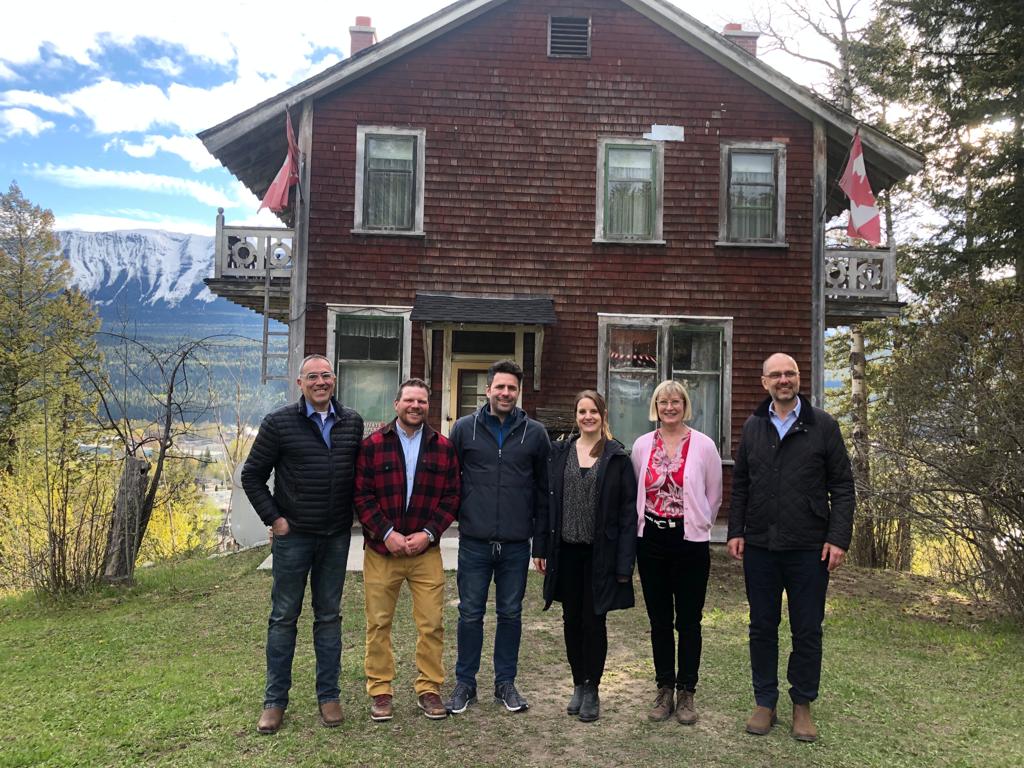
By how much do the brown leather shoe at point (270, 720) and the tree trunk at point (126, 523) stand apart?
478 cm

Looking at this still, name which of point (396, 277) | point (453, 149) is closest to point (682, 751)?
point (396, 277)

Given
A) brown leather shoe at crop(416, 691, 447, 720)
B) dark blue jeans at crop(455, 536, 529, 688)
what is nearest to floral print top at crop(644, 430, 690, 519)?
dark blue jeans at crop(455, 536, 529, 688)

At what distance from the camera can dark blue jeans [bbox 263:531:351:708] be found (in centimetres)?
427

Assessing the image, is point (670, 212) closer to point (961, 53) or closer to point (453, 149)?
point (453, 149)

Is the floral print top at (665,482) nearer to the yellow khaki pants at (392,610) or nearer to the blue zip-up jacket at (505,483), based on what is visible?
Result: the blue zip-up jacket at (505,483)

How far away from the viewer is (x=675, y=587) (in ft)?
14.2

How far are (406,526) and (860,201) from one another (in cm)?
853

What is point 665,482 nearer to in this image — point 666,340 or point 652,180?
point 666,340

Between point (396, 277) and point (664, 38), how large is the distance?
522cm

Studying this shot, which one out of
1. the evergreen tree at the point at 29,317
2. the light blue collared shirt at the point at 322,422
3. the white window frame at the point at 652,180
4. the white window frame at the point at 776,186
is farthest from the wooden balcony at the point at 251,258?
the evergreen tree at the point at 29,317

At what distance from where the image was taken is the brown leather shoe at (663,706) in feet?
14.6

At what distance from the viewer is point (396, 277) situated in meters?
11.0

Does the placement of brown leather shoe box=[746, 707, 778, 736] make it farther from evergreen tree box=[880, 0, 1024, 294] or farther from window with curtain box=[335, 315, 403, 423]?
evergreen tree box=[880, 0, 1024, 294]

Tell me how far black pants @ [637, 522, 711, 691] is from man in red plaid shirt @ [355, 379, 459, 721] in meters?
1.13
